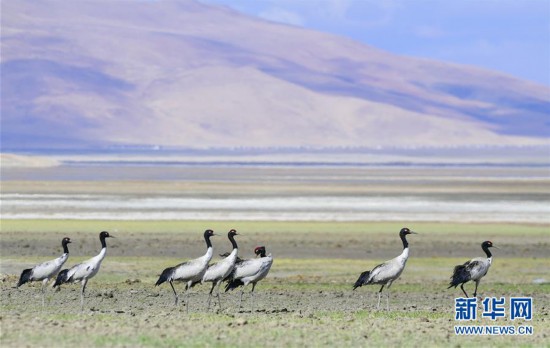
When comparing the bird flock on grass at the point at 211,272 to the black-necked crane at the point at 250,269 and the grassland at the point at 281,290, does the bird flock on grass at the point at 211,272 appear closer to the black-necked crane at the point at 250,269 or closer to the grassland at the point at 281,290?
the black-necked crane at the point at 250,269

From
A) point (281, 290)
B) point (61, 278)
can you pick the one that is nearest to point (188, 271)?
point (61, 278)

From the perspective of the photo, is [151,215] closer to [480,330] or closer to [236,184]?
[236,184]

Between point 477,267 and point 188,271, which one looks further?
point 477,267

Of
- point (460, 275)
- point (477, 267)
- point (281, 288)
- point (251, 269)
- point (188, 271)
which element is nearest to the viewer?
point (188, 271)

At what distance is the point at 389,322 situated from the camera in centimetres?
1689

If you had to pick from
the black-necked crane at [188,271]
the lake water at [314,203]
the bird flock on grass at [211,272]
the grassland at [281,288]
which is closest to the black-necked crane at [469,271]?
the bird flock on grass at [211,272]

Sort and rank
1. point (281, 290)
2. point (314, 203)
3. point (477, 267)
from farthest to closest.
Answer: point (314, 203) < point (281, 290) < point (477, 267)

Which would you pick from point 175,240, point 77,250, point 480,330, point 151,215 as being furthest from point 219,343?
point 151,215

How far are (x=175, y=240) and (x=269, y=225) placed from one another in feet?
18.3

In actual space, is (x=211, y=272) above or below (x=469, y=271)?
below

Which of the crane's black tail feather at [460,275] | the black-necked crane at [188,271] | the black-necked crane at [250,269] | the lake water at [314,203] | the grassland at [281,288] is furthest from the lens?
the lake water at [314,203]

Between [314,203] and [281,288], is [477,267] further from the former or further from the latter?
[314,203]

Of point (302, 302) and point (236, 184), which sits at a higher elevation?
point (236, 184)

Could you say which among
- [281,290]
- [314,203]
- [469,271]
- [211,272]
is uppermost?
[314,203]
